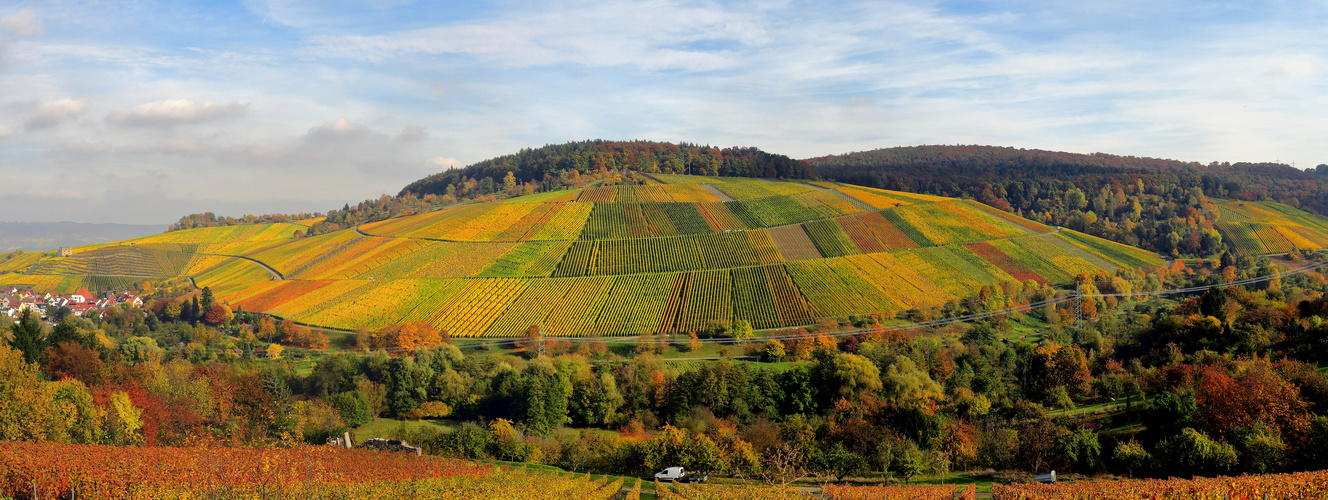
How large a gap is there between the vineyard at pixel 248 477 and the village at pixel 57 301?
69099mm

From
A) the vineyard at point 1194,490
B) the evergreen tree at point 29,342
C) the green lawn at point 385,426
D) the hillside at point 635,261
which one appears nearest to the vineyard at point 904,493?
the vineyard at point 1194,490

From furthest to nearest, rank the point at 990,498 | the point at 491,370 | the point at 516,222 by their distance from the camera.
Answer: the point at 516,222
the point at 491,370
the point at 990,498

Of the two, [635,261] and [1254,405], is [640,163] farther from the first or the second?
[1254,405]

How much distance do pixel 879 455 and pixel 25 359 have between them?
202 feet

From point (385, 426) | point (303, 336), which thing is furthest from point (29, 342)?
point (385, 426)

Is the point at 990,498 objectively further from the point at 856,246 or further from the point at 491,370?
the point at 856,246

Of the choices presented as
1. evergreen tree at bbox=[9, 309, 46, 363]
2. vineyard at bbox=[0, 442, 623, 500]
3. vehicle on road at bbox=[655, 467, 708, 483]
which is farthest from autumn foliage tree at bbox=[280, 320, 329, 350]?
vehicle on road at bbox=[655, 467, 708, 483]

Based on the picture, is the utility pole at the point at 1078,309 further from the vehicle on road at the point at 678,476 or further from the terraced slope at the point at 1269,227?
the vehicle on road at the point at 678,476

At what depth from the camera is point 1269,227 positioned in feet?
389

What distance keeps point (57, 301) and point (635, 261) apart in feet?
252

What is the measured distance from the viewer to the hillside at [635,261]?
81188 mm

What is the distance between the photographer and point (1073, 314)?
83312 millimetres

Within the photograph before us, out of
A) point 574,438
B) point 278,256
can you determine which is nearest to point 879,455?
point 574,438

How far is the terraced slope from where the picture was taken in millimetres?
111750
